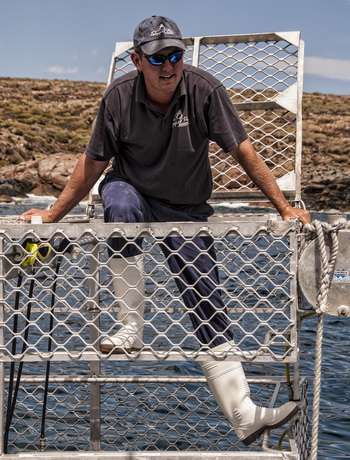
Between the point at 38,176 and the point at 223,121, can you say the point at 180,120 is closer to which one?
the point at 223,121

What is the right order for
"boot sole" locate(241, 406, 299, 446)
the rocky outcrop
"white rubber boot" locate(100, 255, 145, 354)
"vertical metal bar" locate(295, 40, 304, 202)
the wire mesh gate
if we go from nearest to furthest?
the wire mesh gate < "white rubber boot" locate(100, 255, 145, 354) < "boot sole" locate(241, 406, 299, 446) < "vertical metal bar" locate(295, 40, 304, 202) < the rocky outcrop

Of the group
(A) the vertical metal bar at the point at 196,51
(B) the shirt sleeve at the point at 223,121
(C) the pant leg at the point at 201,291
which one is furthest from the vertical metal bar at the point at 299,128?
(C) the pant leg at the point at 201,291

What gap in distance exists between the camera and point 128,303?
398cm

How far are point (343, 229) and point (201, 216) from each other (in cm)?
85

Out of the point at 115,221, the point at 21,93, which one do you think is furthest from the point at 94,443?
the point at 21,93

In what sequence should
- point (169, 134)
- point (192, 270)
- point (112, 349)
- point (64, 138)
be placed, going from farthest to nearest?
point (64, 138)
point (169, 134)
point (192, 270)
point (112, 349)

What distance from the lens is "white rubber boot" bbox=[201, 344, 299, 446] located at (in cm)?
381

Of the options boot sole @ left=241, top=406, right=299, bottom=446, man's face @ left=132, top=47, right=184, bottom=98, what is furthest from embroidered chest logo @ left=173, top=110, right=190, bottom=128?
boot sole @ left=241, top=406, right=299, bottom=446

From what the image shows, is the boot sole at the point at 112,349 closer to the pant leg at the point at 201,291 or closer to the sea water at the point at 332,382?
the pant leg at the point at 201,291

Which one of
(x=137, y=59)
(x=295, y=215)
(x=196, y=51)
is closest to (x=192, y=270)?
(x=295, y=215)

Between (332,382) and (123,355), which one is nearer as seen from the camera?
(123,355)

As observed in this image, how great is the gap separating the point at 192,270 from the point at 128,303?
427 mm

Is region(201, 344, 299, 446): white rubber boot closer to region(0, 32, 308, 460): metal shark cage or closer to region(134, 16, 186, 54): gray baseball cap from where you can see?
region(0, 32, 308, 460): metal shark cage

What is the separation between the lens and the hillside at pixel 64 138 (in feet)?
174
